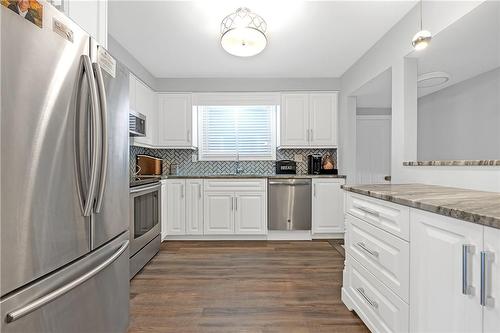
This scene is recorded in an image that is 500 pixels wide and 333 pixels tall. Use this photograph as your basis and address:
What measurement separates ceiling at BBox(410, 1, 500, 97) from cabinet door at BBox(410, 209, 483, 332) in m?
1.66

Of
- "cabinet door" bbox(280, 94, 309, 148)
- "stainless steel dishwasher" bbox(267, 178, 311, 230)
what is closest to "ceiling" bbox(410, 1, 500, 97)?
"cabinet door" bbox(280, 94, 309, 148)

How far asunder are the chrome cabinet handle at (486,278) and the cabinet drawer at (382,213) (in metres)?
0.41

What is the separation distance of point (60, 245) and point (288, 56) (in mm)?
3064

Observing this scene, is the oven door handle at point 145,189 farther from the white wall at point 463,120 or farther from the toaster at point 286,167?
the white wall at point 463,120

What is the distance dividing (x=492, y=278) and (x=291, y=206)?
2.90m

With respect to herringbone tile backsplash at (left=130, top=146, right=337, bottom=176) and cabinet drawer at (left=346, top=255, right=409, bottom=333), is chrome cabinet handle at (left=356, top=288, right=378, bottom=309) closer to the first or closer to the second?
cabinet drawer at (left=346, top=255, right=409, bottom=333)

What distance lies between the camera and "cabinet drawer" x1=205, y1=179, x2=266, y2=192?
366 centimetres

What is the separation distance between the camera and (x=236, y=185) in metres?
3.66

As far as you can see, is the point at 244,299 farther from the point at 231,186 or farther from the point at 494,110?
the point at 494,110

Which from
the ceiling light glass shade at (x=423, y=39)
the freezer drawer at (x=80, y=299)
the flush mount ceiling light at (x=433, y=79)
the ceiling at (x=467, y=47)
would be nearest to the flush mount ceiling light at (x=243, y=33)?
the ceiling light glass shade at (x=423, y=39)

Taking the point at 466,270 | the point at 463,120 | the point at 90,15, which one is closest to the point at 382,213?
the point at 466,270

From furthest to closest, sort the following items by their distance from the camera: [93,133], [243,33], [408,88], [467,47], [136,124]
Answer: [136,124] < [467,47] < [408,88] < [243,33] < [93,133]

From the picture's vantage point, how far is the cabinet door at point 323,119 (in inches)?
156

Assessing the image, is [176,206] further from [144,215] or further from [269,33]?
[269,33]
